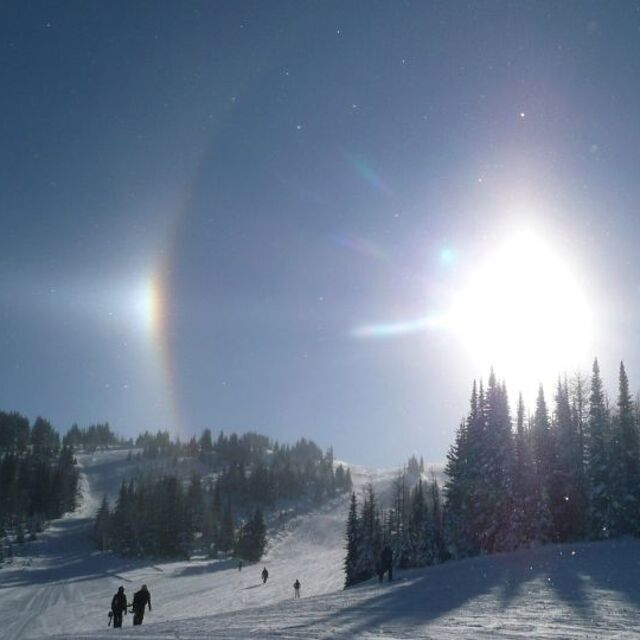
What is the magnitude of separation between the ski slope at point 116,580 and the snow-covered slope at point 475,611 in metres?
10.8

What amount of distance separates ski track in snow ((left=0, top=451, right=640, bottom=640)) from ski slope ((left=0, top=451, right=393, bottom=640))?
0.58 feet

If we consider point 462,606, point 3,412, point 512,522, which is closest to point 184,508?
point 512,522

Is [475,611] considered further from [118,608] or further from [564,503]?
[564,503]

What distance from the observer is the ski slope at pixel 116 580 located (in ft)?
136

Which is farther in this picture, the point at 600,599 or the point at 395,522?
the point at 395,522

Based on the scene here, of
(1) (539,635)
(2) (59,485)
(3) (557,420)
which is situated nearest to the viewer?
(1) (539,635)

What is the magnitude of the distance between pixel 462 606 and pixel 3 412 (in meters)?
214

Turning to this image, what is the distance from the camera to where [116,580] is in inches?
2768

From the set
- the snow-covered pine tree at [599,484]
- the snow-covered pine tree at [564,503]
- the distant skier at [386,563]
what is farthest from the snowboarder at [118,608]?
the snow-covered pine tree at [599,484]

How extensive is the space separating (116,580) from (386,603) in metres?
60.6

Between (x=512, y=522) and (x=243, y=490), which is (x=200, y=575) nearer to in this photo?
(x=512, y=522)

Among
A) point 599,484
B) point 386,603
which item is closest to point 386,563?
point 386,603

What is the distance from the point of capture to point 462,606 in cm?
1830

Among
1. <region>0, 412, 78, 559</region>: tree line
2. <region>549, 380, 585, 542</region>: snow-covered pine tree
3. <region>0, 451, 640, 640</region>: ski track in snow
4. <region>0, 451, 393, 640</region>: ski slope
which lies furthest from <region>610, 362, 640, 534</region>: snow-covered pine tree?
<region>0, 412, 78, 559</region>: tree line
